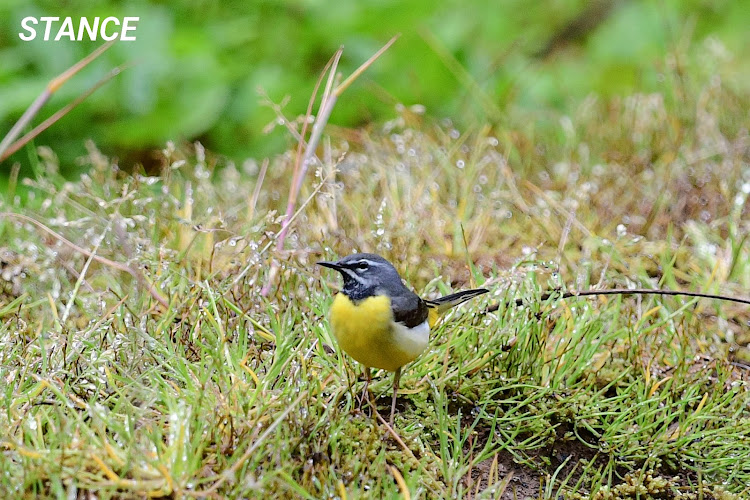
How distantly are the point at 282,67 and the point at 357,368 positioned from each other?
12.1ft

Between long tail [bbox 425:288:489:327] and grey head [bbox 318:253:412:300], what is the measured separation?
0.22 m

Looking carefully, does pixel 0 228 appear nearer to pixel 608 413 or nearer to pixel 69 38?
pixel 69 38

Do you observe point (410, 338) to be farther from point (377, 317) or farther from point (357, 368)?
point (357, 368)

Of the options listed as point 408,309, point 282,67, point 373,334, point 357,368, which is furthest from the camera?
point 282,67

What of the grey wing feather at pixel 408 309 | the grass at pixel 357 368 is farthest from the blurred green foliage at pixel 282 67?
the grey wing feather at pixel 408 309

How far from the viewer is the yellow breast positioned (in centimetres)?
265

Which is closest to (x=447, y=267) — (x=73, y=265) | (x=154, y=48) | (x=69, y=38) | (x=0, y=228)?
(x=73, y=265)

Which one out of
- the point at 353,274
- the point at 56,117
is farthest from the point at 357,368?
the point at 56,117

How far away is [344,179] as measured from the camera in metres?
4.93

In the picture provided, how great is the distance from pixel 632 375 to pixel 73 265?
96.6 inches

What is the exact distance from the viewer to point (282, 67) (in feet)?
20.4

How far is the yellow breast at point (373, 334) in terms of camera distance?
265cm

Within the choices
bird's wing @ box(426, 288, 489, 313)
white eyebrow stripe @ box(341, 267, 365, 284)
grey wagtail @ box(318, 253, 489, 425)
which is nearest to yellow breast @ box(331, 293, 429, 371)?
grey wagtail @ box(318, 253, 489, 425)

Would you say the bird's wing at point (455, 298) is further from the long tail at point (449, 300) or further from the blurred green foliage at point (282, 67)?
the blurred green foliage at point (282, 67)
